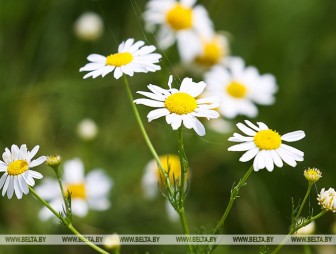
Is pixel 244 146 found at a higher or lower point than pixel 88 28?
lower

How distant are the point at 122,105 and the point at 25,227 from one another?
0.79m

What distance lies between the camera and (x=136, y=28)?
305cm

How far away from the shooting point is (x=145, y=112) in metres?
2.79

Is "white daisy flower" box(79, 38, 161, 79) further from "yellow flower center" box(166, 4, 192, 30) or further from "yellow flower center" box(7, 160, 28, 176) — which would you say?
"yellow flower center" box(166, 4, 192, 30)

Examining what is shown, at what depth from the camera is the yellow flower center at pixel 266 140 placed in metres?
1.17

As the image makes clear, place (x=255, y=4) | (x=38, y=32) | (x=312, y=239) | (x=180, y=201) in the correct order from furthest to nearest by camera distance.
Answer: (x=255, y=4), (x=38, y=32), (x=312, y=239), (x=180, y=201)

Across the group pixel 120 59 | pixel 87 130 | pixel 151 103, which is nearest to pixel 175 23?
pixel 87 130

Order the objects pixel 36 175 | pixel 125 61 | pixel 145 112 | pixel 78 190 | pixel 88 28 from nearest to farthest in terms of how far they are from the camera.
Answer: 1. pixel 36 175
2. pixel 125 61
3. pixel 78 190
4. pixel 145 112
5. pixel 88 28

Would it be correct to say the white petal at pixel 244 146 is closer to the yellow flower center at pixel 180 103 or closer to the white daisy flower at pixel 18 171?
the yellow flower center at pixel 180 103

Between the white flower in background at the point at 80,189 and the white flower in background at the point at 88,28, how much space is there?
2.38ft

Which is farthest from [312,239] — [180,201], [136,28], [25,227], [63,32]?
[63,32]

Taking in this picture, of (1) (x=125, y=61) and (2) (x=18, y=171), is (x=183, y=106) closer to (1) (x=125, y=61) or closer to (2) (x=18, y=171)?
(1) (x=125, y=61)

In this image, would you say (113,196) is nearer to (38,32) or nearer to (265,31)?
(38,32)

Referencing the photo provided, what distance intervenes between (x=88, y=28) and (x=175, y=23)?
0.51 meters
